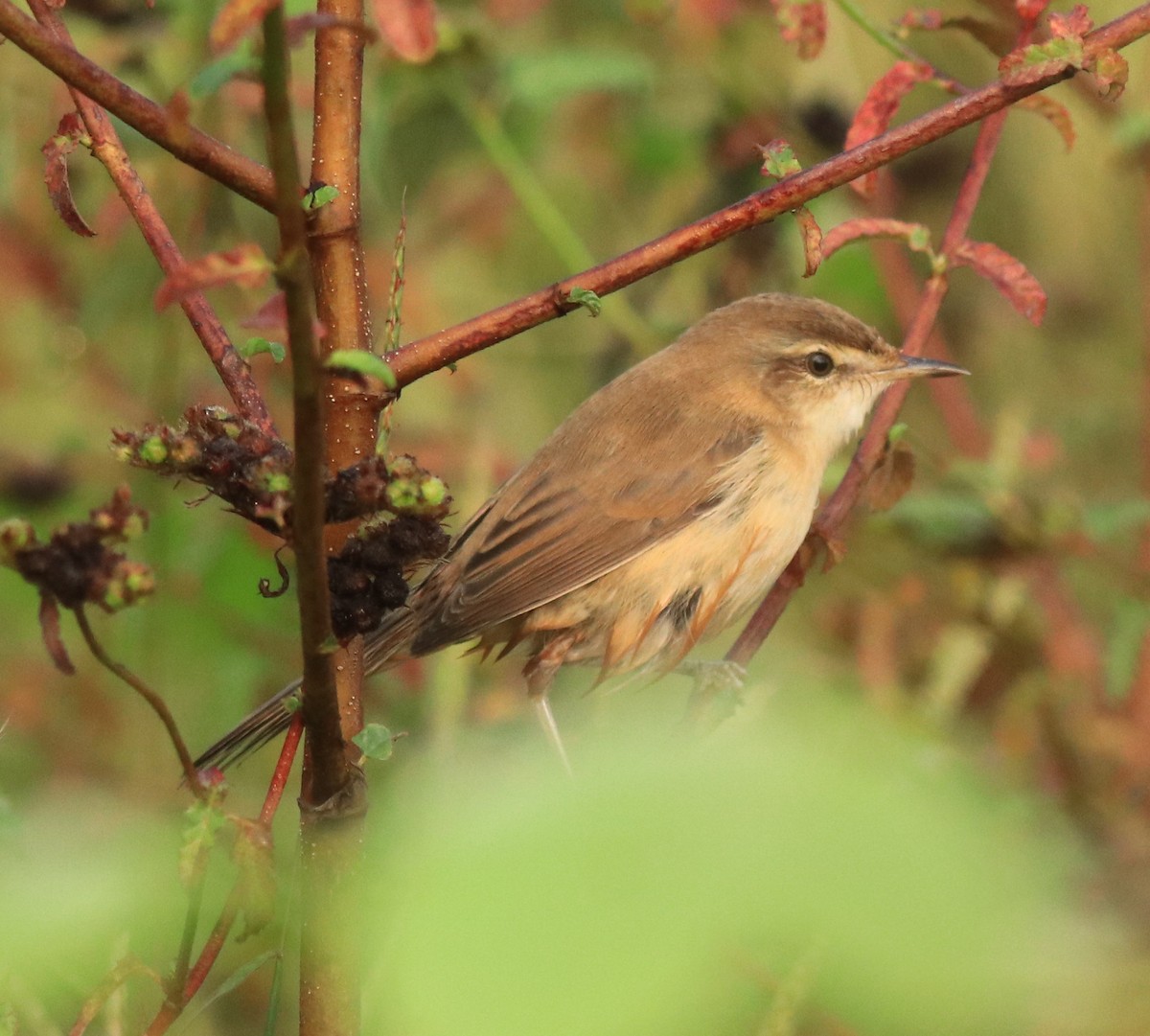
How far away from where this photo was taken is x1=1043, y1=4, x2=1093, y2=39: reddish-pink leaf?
1.87 metres

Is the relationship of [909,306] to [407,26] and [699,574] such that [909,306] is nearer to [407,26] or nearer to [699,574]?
[699,574]

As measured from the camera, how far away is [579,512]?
3705 millimetres

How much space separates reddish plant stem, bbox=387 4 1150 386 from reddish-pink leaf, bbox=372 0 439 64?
0.44 metres

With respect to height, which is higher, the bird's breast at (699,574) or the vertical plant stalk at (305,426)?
the bird's breast at (699,574)

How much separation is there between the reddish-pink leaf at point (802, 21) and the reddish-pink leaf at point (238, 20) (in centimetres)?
115

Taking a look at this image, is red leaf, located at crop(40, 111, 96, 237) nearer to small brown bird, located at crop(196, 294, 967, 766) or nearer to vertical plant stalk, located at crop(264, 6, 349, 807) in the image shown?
vertical plant stalk, located at crop(264, 6, 349, 807)

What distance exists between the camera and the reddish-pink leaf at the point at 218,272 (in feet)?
4.33

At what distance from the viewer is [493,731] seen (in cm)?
383

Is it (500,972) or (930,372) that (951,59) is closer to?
(930,372)

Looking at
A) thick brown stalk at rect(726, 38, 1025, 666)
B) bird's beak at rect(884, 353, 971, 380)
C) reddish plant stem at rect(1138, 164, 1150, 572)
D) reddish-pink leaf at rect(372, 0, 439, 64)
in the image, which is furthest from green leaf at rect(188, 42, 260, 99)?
reddish plant stem at rect(1138, 164, 1150, 572)

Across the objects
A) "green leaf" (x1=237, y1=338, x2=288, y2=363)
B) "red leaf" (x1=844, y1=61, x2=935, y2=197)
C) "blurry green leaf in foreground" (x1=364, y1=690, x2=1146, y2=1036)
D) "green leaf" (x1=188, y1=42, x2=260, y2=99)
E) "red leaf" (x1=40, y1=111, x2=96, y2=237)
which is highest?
"red leaf" (x1=844, y1=61, x2=935, y2=197)

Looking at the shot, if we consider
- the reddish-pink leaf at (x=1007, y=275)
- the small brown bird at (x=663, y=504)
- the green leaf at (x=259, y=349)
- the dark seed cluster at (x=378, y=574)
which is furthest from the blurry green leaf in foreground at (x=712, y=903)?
the small brown bird at (x=663, y=504)

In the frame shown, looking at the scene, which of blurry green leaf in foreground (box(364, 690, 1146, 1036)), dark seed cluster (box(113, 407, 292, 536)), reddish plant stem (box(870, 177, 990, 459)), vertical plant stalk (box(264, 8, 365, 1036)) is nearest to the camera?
blurry green leaf in foreground (box(364, 690, 1146, 1036))

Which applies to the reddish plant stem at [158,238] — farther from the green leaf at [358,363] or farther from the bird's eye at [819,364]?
the bird's eye at [819,364]
